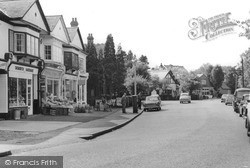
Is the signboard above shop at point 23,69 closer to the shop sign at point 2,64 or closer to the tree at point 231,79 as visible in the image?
the shop sign at point 2,64

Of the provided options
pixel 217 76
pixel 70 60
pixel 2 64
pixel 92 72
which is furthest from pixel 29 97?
pixel 217 76

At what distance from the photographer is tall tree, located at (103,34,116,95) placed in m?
54.3

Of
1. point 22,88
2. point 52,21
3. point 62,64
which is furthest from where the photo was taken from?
point 52,21

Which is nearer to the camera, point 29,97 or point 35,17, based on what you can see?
point 29,97

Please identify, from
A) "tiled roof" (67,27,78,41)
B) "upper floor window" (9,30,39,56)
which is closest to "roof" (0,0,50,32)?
"upper floor window" (9,30,39,56)

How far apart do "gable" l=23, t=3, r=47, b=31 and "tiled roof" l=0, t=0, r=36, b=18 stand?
300mm

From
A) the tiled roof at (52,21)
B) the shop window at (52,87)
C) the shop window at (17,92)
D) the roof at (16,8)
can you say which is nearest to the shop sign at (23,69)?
the shop window at (17,92)

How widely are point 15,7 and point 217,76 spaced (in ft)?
357

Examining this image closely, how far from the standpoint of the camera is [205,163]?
29.1 ft

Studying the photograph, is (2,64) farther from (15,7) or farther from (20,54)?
(15,7)

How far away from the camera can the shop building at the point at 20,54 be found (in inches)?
907

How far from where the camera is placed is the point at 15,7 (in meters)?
26.3

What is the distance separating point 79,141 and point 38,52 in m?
15.5

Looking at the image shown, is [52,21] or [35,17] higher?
[52,21]
